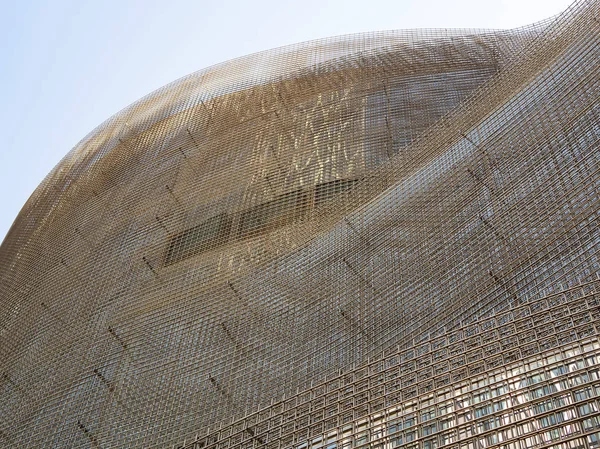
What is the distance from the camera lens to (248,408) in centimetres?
486

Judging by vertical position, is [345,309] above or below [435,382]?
below

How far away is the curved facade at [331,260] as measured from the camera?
331cm

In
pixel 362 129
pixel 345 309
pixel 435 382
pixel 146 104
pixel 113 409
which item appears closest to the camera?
pixel 435 382

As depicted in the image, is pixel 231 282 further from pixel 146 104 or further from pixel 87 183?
pixel 146 104

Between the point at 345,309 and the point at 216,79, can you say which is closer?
the point at 345,309

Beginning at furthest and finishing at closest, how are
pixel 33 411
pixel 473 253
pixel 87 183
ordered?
pixel 87 183
pixel 33 411
pixel 473 253

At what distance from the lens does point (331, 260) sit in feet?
18.4

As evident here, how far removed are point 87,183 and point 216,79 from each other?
198 cm

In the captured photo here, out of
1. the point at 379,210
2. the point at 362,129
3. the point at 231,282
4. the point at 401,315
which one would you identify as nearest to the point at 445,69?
the point at 362,129

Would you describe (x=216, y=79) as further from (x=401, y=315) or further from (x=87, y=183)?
(x=401, y=315)

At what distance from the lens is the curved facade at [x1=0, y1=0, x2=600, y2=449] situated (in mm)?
3311

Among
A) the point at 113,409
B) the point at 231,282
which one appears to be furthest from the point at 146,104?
the point at 113,409

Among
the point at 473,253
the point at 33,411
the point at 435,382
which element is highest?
the point at 435,382

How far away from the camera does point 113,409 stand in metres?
5.54
